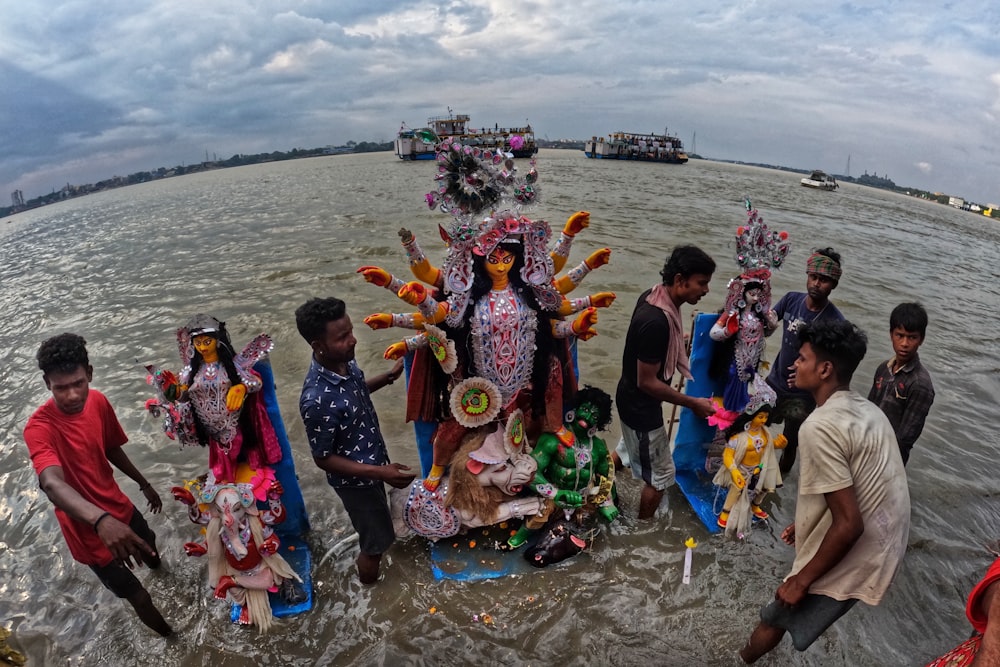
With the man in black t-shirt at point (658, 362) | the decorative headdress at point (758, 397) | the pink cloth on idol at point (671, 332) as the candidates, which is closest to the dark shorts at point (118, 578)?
the man in black t-shirt at point (658, 362)

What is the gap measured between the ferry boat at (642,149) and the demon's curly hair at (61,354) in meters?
61.9

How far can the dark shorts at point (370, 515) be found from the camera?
3.12 m

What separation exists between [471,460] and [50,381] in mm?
2461

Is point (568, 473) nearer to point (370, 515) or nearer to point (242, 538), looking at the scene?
point (370, 515)

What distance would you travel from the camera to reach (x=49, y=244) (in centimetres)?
2117

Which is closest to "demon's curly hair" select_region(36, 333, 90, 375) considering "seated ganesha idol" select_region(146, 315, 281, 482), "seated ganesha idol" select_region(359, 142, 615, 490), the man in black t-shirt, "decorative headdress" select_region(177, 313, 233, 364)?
"seated ganesha idol" select_region(146, 315, 281, 482)

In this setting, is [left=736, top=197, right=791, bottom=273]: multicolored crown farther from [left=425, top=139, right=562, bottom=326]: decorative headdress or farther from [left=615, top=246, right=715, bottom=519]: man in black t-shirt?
[left=425, top=139, right=562, bottom=326]: decorative headdress

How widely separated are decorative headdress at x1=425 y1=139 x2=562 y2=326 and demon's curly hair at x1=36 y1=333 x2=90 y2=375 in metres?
2.03

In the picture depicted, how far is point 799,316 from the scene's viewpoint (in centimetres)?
409

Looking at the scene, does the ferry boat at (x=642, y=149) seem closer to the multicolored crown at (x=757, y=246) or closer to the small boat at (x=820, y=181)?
the small boat at (x=820, y=181)

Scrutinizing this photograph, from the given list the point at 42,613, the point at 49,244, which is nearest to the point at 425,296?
the point at 42,613

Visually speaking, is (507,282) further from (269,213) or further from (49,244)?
(49,244)

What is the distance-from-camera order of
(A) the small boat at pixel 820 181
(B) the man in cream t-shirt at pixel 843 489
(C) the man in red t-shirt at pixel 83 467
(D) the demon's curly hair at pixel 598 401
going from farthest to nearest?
(A) the small boat at pixel 820 181 → (D) the demon's curly hair at pixel 598 401 → (C) the man in red t-shirt at pixel 83 467 → (B) the man in cream t-shirt at pixel 843 489

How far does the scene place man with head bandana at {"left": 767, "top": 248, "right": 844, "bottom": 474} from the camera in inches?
151
